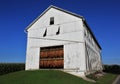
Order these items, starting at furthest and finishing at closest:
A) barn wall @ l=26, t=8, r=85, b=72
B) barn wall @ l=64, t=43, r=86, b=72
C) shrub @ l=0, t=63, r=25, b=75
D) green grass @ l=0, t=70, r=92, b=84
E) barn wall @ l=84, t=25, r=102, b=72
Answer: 1. shrub @ l=0, t=63, r=25, b=75
2. barn wall @ l=84, t=25, r=102, b=72
3. barn wall @ l=26, t=8, r=85, b=72
4. barn wall @ l=64, t=43, r=86, b=72
5. green grass @ l=0, t=70, r=92, b=84

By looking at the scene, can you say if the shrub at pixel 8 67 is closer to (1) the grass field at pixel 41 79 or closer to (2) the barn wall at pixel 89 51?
(1) the grass field at pixel 41 79

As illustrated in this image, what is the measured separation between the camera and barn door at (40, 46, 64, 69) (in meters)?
23.1

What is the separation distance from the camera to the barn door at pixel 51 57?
910 inches

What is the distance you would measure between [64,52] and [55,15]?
683 cm

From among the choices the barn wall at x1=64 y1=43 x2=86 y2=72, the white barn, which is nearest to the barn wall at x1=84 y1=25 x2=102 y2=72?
the white barn

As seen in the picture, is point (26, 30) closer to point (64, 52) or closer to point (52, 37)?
point (52, 37)

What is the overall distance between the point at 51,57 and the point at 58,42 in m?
2.78

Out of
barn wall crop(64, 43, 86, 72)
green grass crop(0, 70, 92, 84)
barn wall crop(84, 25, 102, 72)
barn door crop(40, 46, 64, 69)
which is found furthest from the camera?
barn wall crop(84, 25, 102, 72)

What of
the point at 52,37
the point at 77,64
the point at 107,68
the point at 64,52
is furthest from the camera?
the point at 107,68

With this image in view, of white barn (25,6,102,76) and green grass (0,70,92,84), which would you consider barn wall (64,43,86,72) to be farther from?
green grass (0,70,92,84)

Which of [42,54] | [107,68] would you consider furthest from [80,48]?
[107,68]

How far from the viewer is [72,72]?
21.4 metres

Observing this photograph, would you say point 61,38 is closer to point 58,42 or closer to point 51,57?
point 58,42

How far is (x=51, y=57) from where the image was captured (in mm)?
24156
